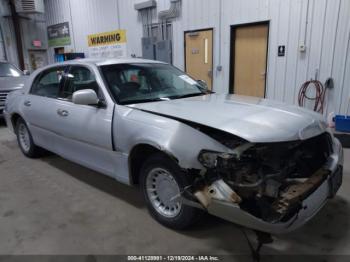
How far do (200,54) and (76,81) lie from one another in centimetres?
436

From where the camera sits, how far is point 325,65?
16.7ft

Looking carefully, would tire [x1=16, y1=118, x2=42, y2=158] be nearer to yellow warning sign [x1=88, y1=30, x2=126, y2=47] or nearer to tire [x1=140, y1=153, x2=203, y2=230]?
tire [x1=140, y1=153, x2=203, y2=230]

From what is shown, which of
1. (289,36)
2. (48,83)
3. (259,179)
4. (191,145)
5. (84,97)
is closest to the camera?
(259,179)

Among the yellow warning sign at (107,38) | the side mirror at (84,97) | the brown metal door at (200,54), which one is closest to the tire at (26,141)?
the side mirror at (84,97)

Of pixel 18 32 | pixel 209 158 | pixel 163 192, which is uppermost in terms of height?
pixel 18 32

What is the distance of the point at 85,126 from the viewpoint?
2686mm

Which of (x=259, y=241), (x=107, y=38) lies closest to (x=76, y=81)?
(x=259, y=241)

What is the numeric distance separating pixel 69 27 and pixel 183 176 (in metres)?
10.4

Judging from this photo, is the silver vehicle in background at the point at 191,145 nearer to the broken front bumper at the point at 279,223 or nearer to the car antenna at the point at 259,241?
the broken front bumper at the point at 279,223

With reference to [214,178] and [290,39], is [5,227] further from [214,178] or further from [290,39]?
[290,39]

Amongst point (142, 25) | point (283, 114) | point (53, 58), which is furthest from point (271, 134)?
point (53, 58)

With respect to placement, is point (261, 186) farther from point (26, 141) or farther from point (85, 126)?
point (26, 141)

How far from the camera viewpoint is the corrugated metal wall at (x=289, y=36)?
4.88 metres

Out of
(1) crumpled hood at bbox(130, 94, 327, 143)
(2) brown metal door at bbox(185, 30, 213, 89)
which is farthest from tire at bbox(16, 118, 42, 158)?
(2) brown metal door at bbox(185, 30, 213, 89)
